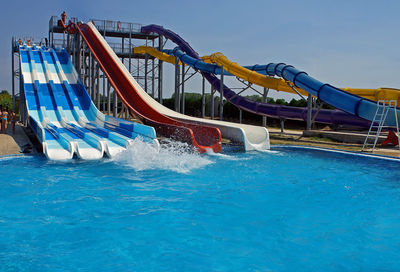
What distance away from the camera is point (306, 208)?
15.7 feet

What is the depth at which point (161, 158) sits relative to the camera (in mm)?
7766

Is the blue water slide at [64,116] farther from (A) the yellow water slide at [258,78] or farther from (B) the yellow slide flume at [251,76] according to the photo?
(B) the yellow slide flume at [251,76]

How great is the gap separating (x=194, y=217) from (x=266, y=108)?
12201 millimetres

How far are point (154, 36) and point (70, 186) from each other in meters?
16.9

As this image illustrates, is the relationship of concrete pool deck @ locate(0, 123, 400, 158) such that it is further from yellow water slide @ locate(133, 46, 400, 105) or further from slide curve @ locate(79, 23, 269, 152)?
yellow water slide @ locate(133, 46, 400, 105)

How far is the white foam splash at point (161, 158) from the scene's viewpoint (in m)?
7.20

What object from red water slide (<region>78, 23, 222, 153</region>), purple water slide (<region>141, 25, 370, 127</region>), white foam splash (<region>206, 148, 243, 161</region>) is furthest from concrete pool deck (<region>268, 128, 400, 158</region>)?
white foam splash (<region>206, 148, 243, 161</region>)

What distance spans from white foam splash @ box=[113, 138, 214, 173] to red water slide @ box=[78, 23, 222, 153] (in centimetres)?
42

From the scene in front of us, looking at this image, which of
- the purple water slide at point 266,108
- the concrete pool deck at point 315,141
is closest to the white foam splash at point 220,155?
the concrete pool deck at point 315,141

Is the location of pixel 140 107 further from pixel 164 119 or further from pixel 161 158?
pixel 161 158

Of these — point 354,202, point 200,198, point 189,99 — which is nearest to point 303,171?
point 354,202

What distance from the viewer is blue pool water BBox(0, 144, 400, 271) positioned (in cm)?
328

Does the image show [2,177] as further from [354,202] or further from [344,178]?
[344,178]

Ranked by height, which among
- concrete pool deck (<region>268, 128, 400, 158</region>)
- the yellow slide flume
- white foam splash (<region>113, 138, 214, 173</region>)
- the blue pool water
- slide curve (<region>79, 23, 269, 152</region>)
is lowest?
the blue pool water
